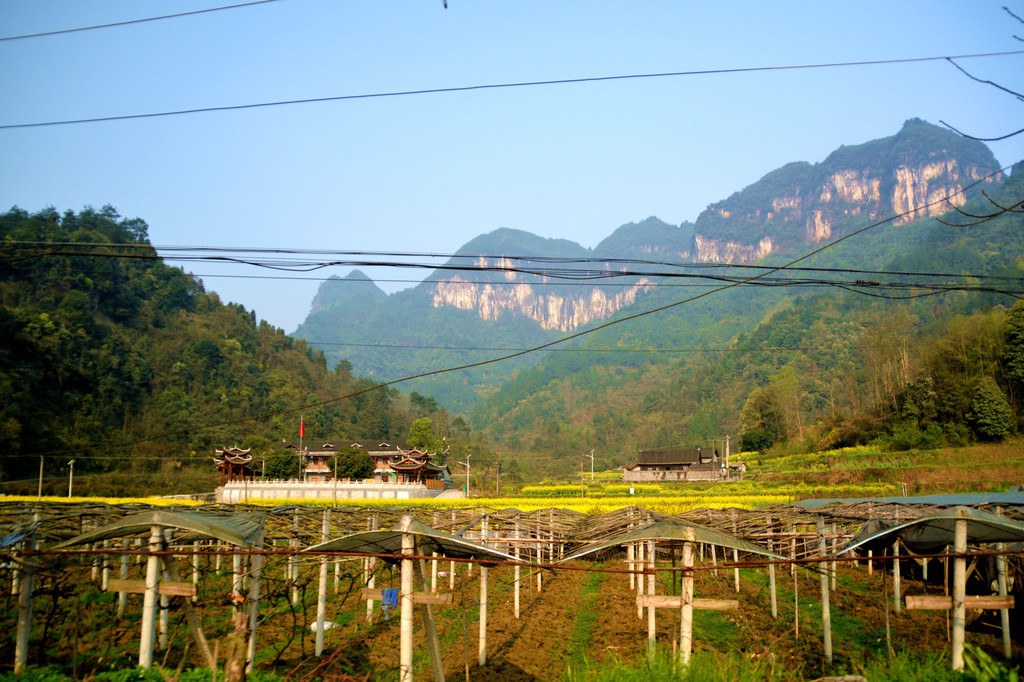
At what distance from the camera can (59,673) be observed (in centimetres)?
830

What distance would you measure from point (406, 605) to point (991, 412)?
176ft

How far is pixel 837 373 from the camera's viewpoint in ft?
335

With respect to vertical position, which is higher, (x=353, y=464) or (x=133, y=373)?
(x=133, y=373)

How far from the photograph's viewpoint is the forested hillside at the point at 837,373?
5162cm

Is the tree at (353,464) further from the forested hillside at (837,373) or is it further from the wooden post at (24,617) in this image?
the wooden post at (24,617)

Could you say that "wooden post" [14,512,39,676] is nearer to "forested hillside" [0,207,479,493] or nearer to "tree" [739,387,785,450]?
"forested hillside" [0,207,479,493]

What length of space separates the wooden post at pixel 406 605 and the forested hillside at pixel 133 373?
39.5 m

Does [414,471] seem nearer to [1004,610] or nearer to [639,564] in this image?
[639,564]

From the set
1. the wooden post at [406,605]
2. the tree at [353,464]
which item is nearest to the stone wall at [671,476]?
the tree at [353,464]

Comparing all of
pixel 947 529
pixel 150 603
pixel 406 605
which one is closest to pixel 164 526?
pixel 150 603

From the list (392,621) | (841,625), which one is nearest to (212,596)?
(392,621)

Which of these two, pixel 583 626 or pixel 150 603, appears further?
pixel 583 626

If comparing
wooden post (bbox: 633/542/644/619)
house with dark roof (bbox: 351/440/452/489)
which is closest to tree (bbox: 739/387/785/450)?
house with dark roof (bbox: 351/440/452/489)

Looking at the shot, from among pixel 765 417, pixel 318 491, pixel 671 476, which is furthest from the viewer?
pixel 765 417
